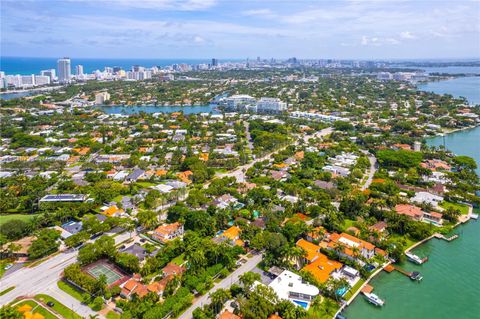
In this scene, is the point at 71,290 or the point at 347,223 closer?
the point at 71,290

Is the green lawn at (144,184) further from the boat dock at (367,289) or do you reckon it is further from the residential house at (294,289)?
the boat dock at (367,289)

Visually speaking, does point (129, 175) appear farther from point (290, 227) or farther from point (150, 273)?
point (290, 227)

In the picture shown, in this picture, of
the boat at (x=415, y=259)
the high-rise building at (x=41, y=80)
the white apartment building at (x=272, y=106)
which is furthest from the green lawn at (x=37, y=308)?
the high-rise building at (x=41, y=80)

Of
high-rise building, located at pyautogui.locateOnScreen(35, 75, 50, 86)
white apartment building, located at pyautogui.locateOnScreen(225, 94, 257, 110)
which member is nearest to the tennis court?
white apartment building, located at pyautogui.locateOnScreen(225, 94, 257, 110)

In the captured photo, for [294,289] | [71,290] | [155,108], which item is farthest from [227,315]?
[155,108]

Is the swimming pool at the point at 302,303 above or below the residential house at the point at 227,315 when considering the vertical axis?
below

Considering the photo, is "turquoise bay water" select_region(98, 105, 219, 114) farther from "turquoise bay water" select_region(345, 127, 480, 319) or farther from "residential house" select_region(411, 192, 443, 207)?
"turquoise bay water" select_region(345, 127, 480, 319)

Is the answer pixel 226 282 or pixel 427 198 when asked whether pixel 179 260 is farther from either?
pixel 427 198
